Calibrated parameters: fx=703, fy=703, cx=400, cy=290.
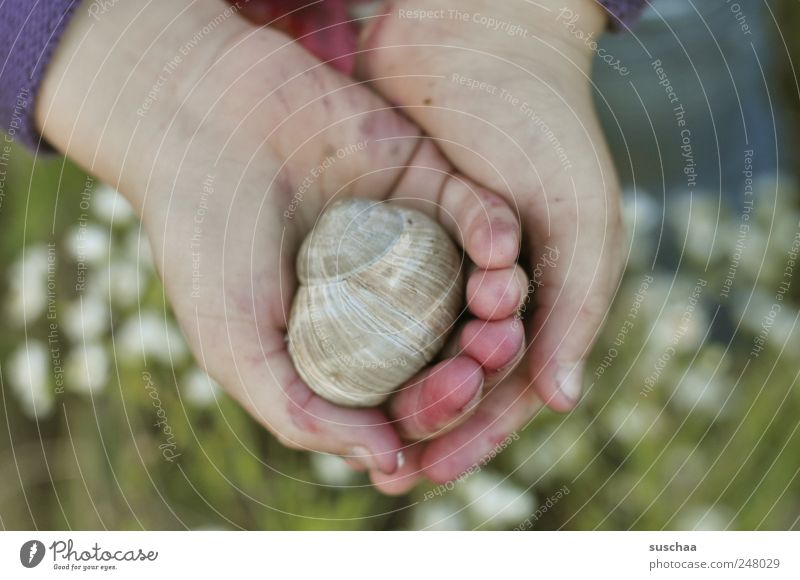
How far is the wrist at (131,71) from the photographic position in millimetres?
399

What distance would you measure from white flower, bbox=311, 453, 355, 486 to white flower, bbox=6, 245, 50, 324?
193mm

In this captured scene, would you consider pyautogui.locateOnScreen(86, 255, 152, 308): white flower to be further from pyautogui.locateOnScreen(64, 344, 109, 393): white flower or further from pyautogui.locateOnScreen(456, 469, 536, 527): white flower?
pyautogui.locateOnScreen(456, 469, 536, 527): white flower

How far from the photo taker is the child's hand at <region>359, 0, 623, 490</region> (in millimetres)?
375

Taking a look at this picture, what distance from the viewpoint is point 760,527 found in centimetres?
40

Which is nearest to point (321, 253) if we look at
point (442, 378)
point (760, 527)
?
point (442, 378)

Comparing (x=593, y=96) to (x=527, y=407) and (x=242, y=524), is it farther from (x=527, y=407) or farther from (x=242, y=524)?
(x=242, y=524)

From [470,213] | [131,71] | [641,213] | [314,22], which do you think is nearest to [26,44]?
[131,71]

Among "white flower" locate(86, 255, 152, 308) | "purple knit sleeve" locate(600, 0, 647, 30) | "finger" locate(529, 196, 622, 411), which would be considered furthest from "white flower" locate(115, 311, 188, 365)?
"purple knit sleeve" locate(600, 0, 647, 30)

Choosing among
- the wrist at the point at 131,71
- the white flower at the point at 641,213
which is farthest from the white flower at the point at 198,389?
the white flower at the point at 641,213

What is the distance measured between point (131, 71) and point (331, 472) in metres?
0.27

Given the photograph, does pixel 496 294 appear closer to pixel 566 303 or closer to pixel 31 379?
pixel 566 303

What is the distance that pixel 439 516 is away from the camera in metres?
0.42

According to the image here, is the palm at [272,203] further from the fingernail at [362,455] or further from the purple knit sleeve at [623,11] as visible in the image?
the purple knit sleeve at [623,11]
